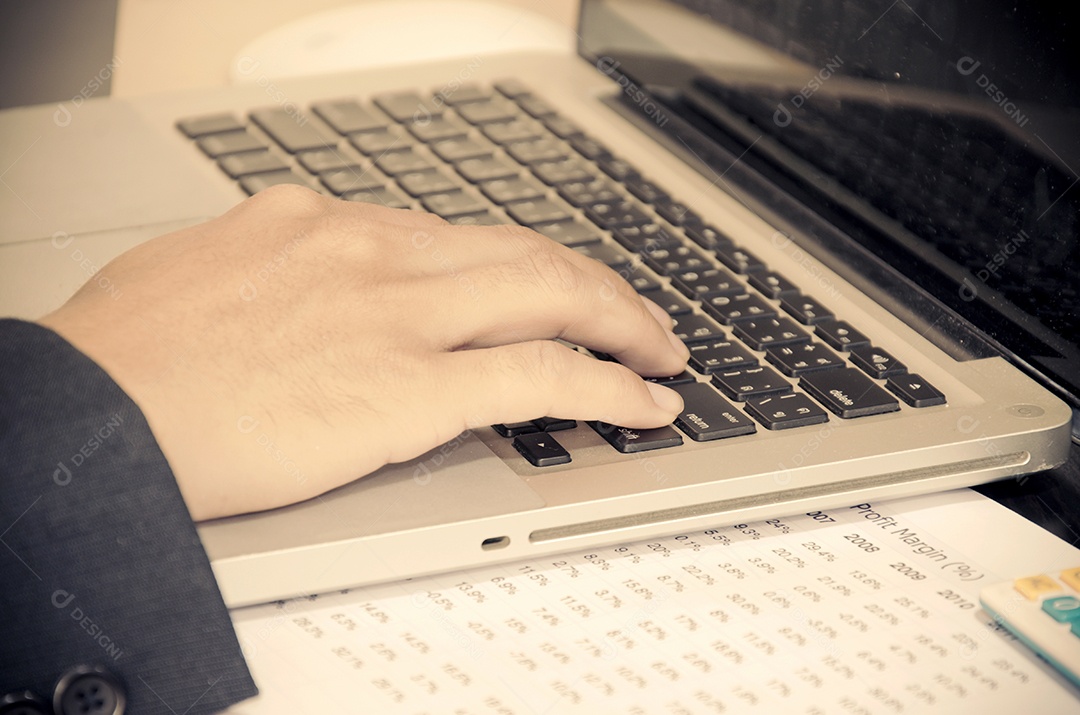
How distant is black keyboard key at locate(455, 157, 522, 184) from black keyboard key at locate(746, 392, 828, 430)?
1.27ft

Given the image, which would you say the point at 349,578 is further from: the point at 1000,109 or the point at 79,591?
the point at 1000,109

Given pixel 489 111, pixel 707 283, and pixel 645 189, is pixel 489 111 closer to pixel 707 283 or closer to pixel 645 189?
pixel 645 189

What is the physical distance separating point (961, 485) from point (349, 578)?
1.21ft

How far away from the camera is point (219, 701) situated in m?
0.54

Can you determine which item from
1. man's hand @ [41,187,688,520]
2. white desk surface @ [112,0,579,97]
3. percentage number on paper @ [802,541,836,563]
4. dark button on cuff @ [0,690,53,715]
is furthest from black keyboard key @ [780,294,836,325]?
white desk surface @ [112,0,579,97]

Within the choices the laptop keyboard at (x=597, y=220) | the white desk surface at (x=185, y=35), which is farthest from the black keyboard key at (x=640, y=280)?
the white desk surface at (x=185, y=35)

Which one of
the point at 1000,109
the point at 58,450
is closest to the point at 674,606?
the point at 58,450

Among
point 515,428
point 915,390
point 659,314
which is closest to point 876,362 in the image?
point 915,390

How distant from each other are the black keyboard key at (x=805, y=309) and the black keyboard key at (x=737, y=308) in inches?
0.5

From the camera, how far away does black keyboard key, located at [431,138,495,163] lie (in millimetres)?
1048

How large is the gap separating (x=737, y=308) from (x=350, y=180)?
373 mm

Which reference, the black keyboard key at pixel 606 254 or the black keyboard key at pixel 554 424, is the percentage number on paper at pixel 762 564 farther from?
the black keyboard key at pixel 606 254

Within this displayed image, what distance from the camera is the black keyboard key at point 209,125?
3.53 feet

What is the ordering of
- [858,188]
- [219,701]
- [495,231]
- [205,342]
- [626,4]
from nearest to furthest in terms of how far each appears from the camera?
[219,701] → [205,342] → [495,231] → [858,188] → [626,4]
